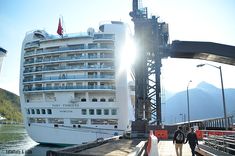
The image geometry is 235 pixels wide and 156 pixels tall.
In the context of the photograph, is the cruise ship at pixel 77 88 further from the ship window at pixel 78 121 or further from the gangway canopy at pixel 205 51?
the gangway canopy at pixel 205 51

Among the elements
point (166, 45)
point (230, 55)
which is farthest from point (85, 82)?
point (230, 55)

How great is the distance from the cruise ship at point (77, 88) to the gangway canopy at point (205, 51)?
14.6 m

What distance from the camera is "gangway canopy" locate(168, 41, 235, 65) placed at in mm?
21877

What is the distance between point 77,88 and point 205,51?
22484mm

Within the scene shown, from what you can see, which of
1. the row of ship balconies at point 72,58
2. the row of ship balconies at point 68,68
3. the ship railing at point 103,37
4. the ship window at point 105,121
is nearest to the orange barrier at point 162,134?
the ship window at point 105,121

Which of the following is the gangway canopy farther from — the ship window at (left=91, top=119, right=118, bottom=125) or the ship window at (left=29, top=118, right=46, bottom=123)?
the ship window at (left=29, top=118, right=46, bottom=123)

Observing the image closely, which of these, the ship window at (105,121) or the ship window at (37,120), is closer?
the ship window at (105,121)

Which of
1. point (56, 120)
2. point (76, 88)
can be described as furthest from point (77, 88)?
point (56, 120)

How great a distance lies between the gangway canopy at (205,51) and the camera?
21.9 meters

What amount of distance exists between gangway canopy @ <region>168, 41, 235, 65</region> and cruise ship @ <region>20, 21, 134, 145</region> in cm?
1463

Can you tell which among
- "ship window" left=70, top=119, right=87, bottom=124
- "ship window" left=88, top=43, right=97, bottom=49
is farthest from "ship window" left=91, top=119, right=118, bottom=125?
"ship window" left=88, top=43, right=97, bottom=49

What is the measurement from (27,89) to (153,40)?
23695 millimetres

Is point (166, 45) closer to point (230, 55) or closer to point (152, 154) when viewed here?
point (230, 55)

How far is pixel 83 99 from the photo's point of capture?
41.2 m
